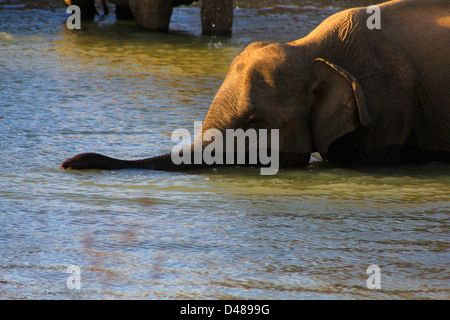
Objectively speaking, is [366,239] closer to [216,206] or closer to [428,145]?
[216,206]

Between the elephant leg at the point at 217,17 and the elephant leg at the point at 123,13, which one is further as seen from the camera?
the elephant leg at the point at 123,13

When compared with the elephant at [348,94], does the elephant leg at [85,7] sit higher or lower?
lower

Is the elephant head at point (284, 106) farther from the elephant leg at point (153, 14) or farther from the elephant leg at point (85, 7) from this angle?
the elephant leg at point (85, 7)

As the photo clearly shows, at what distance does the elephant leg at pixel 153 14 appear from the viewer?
12.0 m

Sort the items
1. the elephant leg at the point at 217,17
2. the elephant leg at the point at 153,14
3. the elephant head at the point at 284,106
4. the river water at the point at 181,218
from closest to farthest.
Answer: the river water at the point at 181,218, the elephant head at the point at 284,106, the elephant leg at the point at 217,17, the elephant leg at the point at 153,14

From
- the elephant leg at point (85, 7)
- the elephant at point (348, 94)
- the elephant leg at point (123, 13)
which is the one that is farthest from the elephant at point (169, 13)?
the elephant at point (348, 94)

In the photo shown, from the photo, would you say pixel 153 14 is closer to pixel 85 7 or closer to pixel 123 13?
pixel 123 13

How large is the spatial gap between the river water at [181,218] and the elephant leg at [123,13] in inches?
247

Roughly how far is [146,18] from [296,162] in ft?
23.9

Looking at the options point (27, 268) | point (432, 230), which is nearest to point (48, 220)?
point (27, 268)

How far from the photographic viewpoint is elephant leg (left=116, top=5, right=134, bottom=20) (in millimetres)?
A: 13648

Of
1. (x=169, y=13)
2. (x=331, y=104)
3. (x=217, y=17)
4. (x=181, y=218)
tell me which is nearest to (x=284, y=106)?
(x=331, y=104)

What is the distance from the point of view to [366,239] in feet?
12.5

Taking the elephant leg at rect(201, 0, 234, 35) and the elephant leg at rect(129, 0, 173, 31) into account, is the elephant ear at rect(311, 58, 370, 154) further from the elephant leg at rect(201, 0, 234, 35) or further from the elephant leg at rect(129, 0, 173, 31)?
the elephant leg at rect(129, 0, 173, 31)
